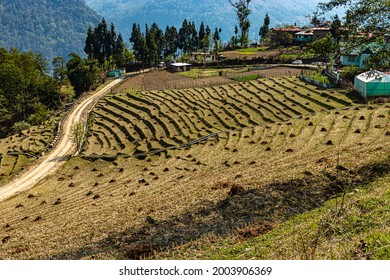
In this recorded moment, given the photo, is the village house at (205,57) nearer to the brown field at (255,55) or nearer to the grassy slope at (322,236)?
the brown field at (255,55)

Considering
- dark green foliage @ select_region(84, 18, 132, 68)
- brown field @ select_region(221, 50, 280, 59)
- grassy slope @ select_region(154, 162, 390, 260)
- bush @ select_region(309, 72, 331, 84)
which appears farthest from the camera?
dark green foliage @ select_region(84, 18, 132, 68)

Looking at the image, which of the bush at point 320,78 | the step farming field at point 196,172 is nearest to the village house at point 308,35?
the bush at point 320,78

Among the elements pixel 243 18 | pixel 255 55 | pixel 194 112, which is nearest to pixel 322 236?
pixel 194 112

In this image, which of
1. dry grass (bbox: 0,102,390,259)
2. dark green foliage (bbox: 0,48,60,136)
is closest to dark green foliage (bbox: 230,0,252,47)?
dark green foliage (bbox: 0,48,60,136)

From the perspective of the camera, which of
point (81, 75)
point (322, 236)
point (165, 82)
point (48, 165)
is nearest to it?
point (322, 236)

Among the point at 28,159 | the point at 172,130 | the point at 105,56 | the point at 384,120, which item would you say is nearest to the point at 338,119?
the point at 384,120

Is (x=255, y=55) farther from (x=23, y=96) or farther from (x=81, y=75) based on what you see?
(x=23, y=96)

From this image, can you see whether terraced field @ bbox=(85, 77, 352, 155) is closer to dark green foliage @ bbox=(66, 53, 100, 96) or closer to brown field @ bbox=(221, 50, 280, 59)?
dark green foliage @ bbox=(66, 53, 100, 96)

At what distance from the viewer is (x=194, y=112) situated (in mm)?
67375

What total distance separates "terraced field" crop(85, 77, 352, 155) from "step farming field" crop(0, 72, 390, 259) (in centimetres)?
25

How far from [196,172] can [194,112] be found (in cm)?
3068

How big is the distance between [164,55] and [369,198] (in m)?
153

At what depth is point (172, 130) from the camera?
60.3m

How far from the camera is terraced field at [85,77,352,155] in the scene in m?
56.8
